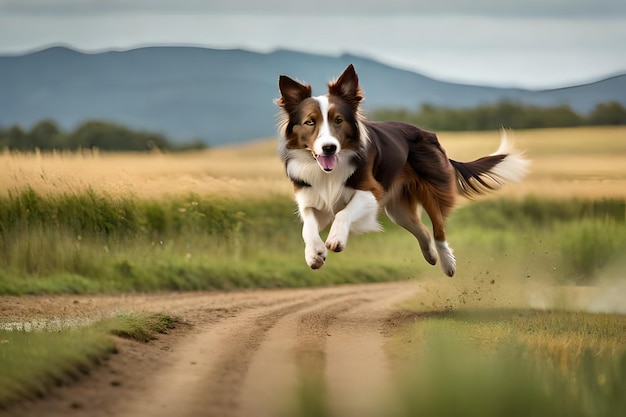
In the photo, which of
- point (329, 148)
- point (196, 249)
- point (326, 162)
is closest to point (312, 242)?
point (326, 162)

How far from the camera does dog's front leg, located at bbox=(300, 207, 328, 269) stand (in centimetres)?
1054

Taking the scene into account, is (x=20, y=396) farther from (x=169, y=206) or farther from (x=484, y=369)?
(x=169, y=206)

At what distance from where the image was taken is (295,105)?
36.4ft

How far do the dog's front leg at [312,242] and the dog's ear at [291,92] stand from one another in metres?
1.11

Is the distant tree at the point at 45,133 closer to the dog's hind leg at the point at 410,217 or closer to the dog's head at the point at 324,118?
the dog's hind leg at the point at 410,217

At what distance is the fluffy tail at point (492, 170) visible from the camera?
44.6 feet

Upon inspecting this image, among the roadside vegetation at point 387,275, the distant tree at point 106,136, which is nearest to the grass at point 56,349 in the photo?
the roadside vegetation at point 387,275

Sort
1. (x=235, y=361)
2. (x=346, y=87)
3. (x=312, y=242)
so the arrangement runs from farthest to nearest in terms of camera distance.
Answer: (x=346, y=87)
(x=312, y=242)
(x=235, y=361)

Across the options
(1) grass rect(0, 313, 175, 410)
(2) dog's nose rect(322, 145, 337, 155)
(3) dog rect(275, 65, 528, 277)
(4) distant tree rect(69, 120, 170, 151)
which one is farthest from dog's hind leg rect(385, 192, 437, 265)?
(4) distant tree rect(69, 120, 170, 151)

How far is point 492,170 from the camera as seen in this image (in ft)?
45.1

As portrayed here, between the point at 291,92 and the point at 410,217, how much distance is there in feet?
8.13

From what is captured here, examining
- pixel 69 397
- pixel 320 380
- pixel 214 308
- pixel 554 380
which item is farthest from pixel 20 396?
pixel 214 308

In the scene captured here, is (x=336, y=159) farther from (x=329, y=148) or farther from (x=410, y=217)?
(x=410, y=217)

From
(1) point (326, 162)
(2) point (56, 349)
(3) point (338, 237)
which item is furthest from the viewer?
(1) point (326, 162)
